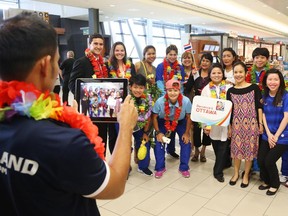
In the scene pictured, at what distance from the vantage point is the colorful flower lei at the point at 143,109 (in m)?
3.32

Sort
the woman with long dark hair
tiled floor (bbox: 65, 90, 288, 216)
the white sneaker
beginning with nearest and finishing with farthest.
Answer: tiled floor (bbox: 65, 90, 288, 216) → the woman with long dark hair → the white sneaker

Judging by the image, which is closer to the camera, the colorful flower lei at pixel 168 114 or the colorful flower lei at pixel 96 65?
the colorful flower lei at pixel 96 65

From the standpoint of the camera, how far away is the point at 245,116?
306cm

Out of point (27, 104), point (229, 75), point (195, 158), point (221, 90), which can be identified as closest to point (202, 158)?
point (195, 158)

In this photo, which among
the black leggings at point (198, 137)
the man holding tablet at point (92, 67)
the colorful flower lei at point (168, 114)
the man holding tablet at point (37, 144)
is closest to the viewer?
the man holding tablet at point (37, 144)

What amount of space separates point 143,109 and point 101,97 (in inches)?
46.0

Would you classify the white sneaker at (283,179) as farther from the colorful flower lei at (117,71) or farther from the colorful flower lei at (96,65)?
the colorful flower lei at (96,65)

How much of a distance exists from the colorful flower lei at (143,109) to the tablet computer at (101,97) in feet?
3.55

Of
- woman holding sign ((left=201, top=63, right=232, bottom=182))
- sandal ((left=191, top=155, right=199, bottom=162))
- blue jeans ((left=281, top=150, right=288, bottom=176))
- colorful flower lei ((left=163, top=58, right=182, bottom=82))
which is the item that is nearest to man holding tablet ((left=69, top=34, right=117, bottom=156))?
colorful flower lei ((left=163, top=58, right=182, bottom=82))

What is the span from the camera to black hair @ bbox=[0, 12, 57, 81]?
768mm

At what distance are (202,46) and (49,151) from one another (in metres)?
8.65

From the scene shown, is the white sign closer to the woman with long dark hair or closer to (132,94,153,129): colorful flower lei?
the woman with long dark hair

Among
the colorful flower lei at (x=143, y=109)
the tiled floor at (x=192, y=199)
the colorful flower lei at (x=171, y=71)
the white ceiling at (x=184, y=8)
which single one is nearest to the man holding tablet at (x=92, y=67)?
the colorful flower lei at (x=143, y=109)

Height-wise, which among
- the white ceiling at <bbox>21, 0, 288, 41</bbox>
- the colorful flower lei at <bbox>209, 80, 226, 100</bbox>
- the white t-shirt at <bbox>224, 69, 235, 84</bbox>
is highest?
the white ceiling at <bbox>21, 0, 288, 41</bbox>
